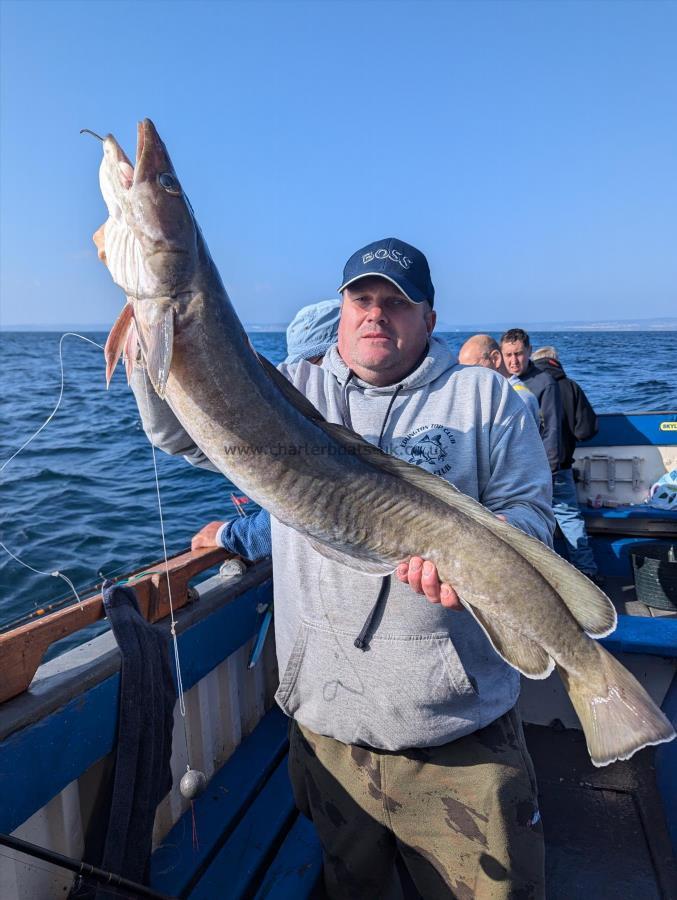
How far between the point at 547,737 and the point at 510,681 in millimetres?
2290

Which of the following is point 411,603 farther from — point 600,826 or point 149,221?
point 600,826

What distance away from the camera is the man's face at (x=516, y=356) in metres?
7.54

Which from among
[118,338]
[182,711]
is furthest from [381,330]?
[182,711]

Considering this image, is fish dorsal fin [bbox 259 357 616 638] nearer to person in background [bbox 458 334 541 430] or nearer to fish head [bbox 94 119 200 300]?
fish head [bbox 94 119 200 300]

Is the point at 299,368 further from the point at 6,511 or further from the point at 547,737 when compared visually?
the point at 6,511

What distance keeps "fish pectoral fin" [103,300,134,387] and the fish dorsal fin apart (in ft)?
1.62

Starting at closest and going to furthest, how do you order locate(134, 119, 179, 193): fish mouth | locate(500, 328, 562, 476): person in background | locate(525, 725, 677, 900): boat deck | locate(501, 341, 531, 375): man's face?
locate(134, 119, 179, 193): fish mouth, locate(525, 725, 677, 900): boat deck, locate(500, 328, 562, 476): person in background, locate(501, 341, 531, 375): man's face

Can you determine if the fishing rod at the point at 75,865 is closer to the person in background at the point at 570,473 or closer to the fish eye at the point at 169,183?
the fish eye at the point at 169,183

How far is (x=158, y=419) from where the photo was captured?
2.38 m

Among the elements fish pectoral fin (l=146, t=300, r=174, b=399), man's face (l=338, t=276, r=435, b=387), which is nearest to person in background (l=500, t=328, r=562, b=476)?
man's face (l=338, t=276, r=435, b=387)

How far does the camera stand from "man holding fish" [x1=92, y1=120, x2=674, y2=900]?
2.13 meters

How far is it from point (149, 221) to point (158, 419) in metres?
0.70

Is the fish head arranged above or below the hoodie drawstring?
above

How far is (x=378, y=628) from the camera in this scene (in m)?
2.46
